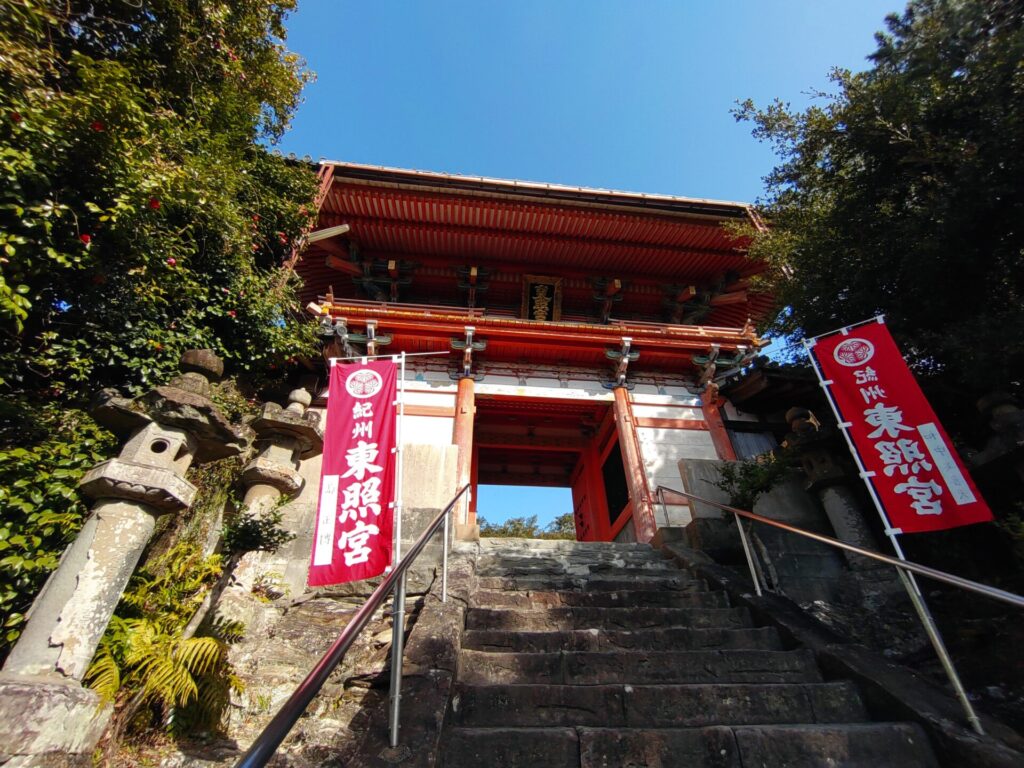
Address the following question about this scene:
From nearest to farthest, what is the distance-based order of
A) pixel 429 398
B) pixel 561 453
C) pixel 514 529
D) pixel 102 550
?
pixel 102 550
pixel 429 398
pixel 561 453
pixel 514 529

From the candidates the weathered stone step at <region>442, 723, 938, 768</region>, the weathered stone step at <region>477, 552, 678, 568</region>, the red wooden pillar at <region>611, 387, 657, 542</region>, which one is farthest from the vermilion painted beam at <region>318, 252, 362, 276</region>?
the weathered stone step at <region>442, 723, 938, 768</region>

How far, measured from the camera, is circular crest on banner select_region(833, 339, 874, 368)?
203 inches

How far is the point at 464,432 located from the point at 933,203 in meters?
6.90

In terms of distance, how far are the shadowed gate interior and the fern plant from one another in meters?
5.47

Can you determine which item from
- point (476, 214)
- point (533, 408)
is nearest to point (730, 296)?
point (533, 408)

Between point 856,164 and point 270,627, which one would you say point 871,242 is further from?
point 270,627

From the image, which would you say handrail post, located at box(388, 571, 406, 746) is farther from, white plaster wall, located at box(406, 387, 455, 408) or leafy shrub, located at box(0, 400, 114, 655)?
white plaster wall, located at box(406, 387, 455, 408)

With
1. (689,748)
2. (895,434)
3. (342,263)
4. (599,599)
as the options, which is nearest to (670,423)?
(895,434)

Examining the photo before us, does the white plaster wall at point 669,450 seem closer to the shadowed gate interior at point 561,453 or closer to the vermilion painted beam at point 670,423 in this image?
the vermilion painted beam at point 670,423

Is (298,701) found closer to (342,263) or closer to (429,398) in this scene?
(429,398)

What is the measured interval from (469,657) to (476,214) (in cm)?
827

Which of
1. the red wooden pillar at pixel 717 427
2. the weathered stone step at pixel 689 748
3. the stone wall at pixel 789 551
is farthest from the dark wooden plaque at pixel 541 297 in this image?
the weathered stone step at pixel 689 748

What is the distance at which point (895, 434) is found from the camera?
15.3 feet

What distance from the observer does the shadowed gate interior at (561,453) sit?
29.6 ft
